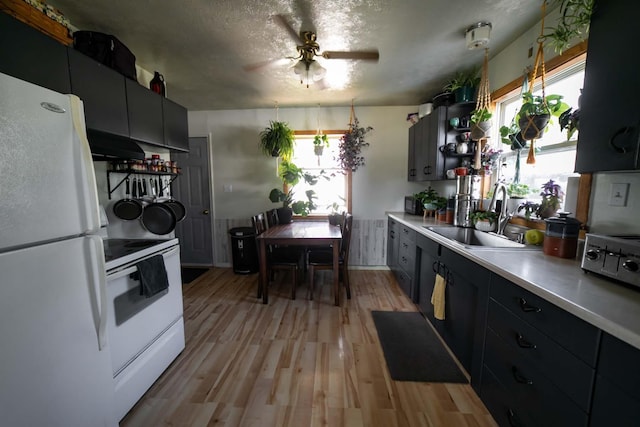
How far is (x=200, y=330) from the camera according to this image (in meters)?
2.17

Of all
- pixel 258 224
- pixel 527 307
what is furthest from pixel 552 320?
pixel 258 224

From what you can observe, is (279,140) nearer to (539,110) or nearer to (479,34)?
(479,34)

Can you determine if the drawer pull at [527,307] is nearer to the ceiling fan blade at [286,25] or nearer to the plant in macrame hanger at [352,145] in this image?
the ceiling fan blade at [286,25]

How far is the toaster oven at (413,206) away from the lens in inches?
128

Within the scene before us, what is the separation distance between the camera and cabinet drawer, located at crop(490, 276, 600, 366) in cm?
80

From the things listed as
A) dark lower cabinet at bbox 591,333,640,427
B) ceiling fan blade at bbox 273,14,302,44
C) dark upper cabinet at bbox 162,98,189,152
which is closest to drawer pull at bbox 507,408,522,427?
dark lower cabinet at bbox 591,333,640,427

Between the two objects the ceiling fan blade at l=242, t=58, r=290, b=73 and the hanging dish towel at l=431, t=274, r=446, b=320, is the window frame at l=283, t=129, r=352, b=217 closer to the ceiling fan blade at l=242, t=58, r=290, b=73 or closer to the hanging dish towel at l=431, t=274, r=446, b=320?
the ceiling fan blade at l=242, t=58, r=290, b=73

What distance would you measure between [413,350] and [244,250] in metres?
2.56

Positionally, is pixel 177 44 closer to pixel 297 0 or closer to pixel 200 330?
pixel 297 0

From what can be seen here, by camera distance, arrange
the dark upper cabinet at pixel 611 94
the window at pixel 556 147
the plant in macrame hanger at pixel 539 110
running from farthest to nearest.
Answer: the window at pixel 556 147 → the plant in macrame hanger at pixel 539 110 → the dark upper cabinet at pixel 611 94

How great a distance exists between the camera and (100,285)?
106 centimetres

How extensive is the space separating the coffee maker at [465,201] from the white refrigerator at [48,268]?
266 cm

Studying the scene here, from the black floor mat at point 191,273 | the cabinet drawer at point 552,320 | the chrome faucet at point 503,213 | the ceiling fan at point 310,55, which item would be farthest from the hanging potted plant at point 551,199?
the black floor mat at point 191,273

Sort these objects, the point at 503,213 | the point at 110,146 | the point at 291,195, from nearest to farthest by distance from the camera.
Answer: the point at 110,146, the point at 503,213, the point at 291,195
